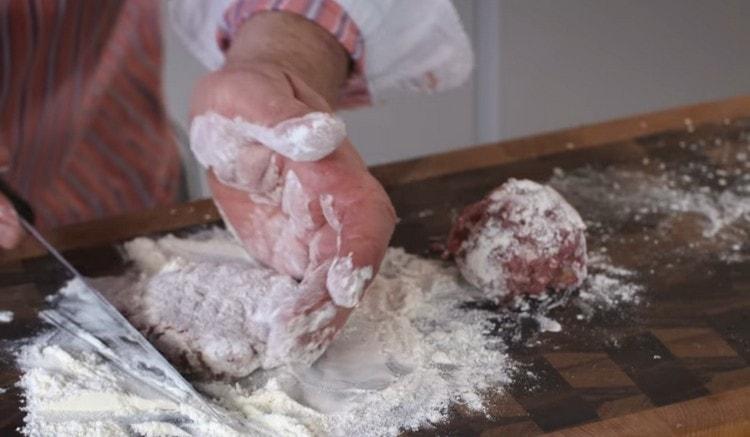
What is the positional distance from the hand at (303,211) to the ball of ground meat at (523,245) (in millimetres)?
147

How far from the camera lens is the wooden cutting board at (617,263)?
827 millimetres

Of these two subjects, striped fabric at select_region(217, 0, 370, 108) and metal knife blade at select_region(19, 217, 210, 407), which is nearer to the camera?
metal knife blade at select_region(19, 217, 210, 407)

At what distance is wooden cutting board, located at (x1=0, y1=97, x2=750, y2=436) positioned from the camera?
0.83 m

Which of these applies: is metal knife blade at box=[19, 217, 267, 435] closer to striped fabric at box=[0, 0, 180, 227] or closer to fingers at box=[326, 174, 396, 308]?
fingers at box=[326, 174, 396, 308]

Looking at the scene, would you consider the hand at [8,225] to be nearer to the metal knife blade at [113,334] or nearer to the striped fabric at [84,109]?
the metal knife blade at [113,334]

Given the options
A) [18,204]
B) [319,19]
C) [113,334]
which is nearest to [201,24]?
[319,19]

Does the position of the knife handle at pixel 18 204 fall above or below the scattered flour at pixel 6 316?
above

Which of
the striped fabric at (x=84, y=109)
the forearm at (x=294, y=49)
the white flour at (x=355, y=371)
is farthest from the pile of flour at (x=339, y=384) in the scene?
the striped fabric at (x=84, y=109)

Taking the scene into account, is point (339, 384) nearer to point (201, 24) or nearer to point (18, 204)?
point (18, 204)

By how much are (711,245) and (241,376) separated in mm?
439

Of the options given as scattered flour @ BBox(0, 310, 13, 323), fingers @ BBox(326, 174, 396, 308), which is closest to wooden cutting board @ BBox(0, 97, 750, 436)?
scattered flour @ BBox(0, 310, 13, 323)

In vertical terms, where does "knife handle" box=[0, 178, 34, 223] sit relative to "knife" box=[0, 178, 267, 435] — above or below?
above

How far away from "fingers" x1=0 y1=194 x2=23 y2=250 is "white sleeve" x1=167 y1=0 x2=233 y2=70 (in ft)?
0.99

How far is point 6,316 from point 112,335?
0.12 metres
